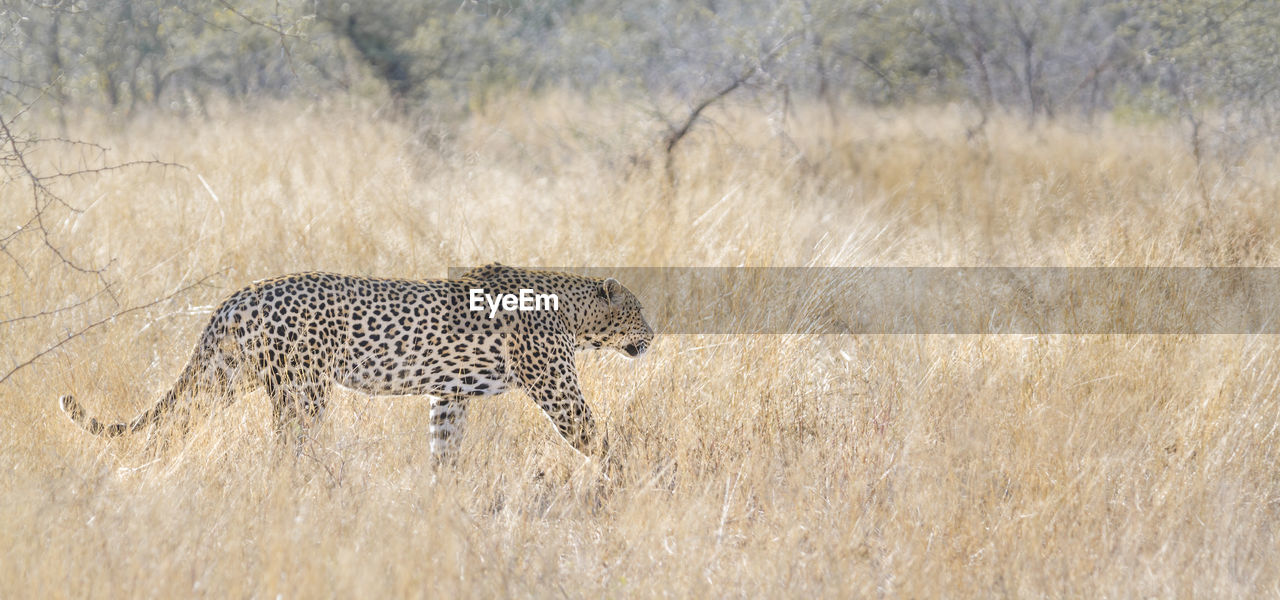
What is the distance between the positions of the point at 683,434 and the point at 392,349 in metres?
1.33

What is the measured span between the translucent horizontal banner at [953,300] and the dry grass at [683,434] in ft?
0.55

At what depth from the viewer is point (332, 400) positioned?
5418mm

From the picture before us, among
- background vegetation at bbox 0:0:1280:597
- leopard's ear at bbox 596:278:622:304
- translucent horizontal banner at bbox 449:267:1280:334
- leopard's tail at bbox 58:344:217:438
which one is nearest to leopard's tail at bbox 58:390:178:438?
leopard's tail at bbox 58:344:217:438

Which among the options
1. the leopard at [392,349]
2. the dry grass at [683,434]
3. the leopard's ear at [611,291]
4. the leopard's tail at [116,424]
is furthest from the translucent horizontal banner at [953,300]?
the leopard's tail at [116,424]

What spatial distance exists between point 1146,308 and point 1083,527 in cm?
255

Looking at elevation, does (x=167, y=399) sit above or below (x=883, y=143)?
above

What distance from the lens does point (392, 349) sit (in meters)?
5.00

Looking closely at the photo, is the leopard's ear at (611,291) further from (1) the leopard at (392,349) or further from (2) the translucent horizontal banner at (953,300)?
(2) the translucent horizontal banner at (953,300)

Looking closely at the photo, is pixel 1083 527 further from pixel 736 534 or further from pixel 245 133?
pixel 245 133

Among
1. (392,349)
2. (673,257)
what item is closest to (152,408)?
(392,349)

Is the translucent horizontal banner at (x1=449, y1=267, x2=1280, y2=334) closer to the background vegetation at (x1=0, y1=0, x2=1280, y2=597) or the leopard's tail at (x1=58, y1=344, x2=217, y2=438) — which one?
the background vegetation at (x1=0, y1=0, x2=1280, y2=597)

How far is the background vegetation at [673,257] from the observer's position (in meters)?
4.06

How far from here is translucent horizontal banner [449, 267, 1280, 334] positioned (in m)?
6.45

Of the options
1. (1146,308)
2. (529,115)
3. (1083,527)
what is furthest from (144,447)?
(529,115)
